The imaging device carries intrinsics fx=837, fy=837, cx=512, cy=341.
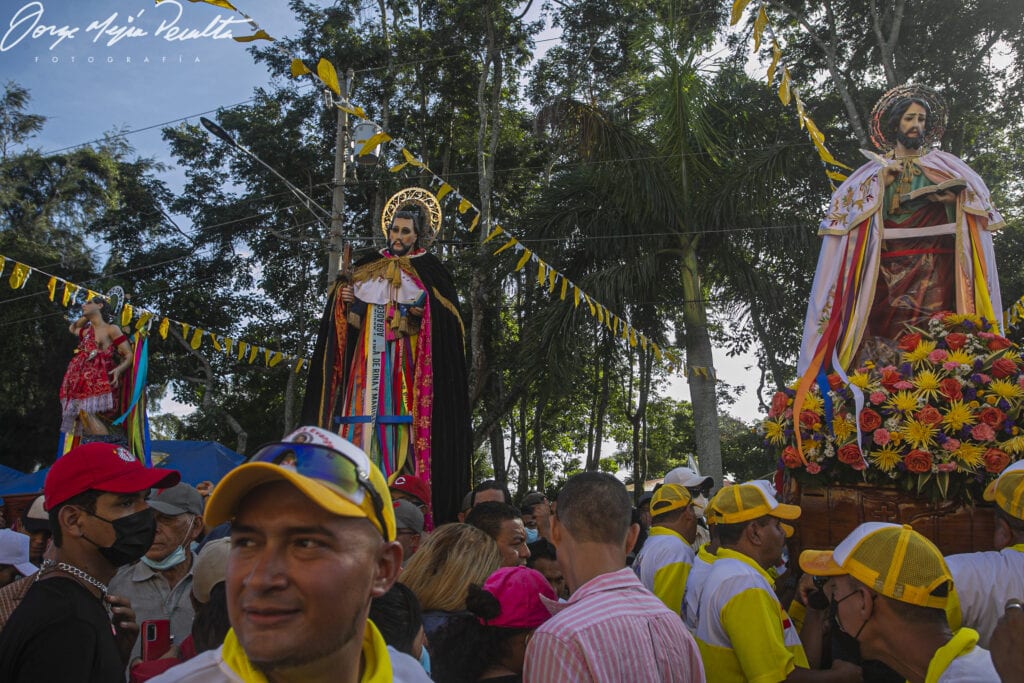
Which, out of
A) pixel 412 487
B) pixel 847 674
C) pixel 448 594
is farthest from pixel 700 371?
pixel 448 594

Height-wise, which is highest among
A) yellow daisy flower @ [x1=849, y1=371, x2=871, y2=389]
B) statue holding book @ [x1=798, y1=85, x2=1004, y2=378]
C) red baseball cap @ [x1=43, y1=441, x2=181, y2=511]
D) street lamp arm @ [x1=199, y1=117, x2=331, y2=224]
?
street lamp arm @ [x1=199, y1=117, x2=331, y2=224]

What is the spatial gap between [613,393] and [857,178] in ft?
56.5

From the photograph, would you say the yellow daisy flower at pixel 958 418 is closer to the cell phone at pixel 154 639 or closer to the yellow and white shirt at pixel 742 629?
the yellow and white shirt at pixel 742 629

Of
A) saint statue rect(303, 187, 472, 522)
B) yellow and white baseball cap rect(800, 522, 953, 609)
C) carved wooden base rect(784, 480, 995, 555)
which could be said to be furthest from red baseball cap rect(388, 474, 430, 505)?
yellow and white baseball cap rect(800, 522, 953, 609)

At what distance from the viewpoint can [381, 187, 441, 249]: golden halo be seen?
9250 millimetres

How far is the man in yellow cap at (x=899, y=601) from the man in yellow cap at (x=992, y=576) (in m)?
0.62

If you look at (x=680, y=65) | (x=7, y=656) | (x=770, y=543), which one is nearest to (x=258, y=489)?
(x=7, y=656)

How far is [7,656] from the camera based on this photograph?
7.75 feet

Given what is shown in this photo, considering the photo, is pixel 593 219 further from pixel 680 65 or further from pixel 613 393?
pixel 613 393

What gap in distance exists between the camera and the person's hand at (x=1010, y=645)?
2244 mm

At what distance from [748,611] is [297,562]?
232 centimetres

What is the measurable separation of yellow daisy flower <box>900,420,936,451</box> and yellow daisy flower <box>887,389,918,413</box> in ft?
0.39

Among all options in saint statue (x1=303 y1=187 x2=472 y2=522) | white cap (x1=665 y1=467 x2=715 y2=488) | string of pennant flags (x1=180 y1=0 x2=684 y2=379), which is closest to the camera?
white cap (x1=665 y1=467 x2=715 y2=488)

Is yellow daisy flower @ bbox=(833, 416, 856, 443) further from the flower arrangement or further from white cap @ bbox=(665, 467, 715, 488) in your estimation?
white cap @ bbox=(665, 467, 715, 488)
